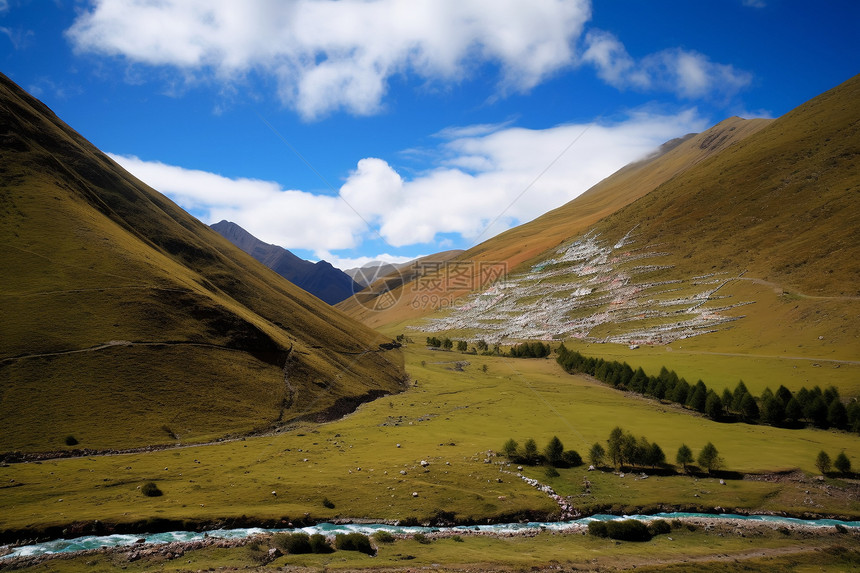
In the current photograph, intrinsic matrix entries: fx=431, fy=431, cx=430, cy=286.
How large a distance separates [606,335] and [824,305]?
58.3m

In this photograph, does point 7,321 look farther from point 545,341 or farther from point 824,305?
point 824,305

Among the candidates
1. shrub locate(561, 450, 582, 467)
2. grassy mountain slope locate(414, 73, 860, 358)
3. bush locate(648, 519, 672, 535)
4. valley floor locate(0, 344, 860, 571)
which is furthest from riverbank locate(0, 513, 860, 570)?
grassy mountain slope locate(414, 73, 860, 358)

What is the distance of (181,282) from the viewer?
87.0 meters

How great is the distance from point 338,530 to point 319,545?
481 centimetres

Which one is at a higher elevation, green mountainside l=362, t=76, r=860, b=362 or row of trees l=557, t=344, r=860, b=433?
green mountainside l=362, t=76, r=860, b=362

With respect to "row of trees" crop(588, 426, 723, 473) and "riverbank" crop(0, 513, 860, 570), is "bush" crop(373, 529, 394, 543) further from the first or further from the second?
"row of trees" crop(588, 426, 723, 473)

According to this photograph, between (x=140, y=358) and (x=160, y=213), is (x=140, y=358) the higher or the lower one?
the lower one

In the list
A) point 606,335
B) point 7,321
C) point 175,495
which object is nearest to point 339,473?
point 175,495

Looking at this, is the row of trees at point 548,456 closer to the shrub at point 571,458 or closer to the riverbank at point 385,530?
the shrub at point 571,458

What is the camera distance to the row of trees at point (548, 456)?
6116cm

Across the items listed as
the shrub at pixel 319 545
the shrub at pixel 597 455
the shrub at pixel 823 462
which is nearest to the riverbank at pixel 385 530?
the shrub at pixel 319 545

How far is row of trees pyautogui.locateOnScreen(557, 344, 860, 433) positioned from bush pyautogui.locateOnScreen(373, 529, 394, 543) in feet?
224

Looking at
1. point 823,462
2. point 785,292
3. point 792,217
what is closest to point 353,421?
point 823,462

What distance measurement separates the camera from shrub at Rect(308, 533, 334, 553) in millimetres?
39844
